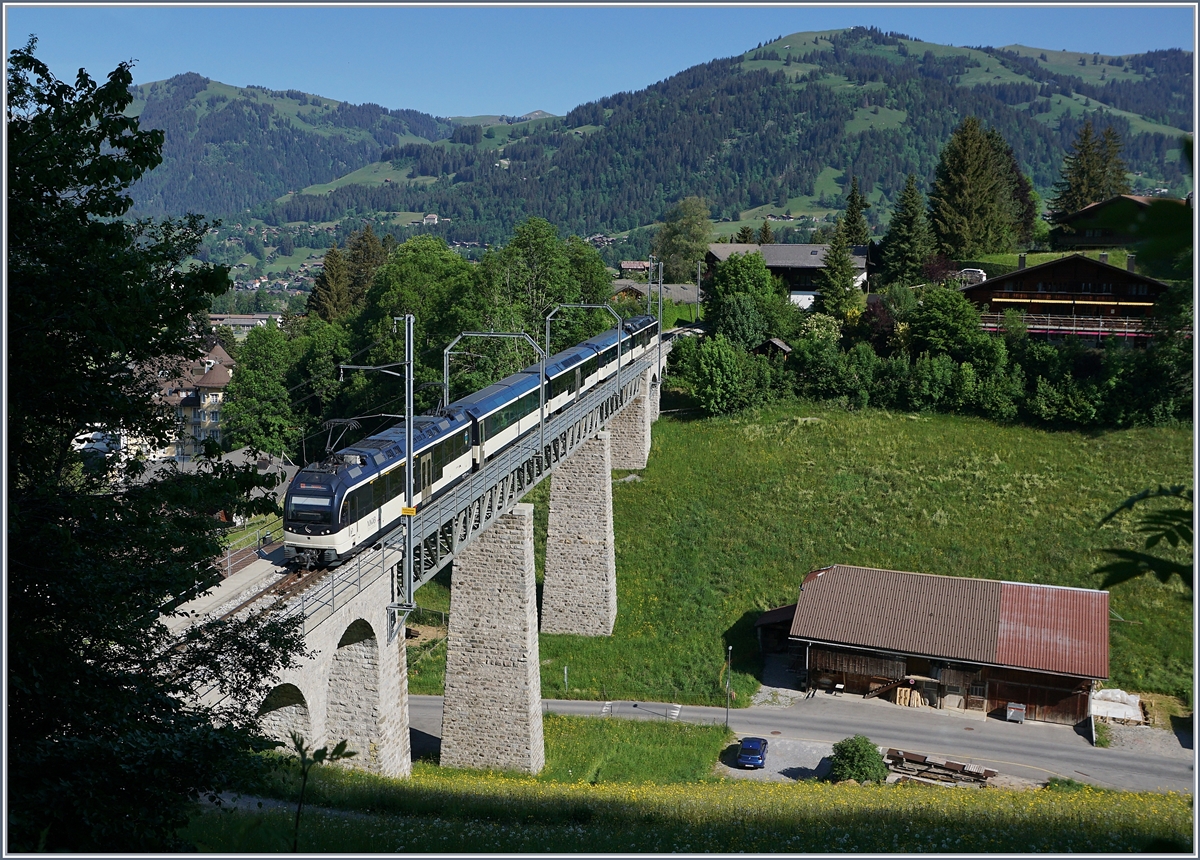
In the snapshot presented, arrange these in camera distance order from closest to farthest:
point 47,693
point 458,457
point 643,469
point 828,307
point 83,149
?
point 47,693
point 83,149
point 458,457
point 643,469
point 828,307

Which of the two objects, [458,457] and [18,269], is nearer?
[18,269]

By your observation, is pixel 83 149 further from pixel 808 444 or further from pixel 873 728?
pixel 808 444

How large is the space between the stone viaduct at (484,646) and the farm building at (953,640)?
804cm

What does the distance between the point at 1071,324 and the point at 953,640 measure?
2450 centimetres

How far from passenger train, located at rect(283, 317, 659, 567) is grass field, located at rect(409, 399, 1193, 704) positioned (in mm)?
9860

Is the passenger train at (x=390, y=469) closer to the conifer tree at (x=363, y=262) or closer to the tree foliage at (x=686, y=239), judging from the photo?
the conifer tree at (x=363, y=262)

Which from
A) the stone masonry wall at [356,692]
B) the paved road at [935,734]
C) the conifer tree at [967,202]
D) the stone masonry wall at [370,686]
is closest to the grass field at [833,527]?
the paved road at [935,734]

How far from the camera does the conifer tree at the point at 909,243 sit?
6288 centimetres

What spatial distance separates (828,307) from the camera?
60.3 meters

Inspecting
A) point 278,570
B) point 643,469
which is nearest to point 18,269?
point 278,570

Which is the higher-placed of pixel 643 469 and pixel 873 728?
pixel 643 469

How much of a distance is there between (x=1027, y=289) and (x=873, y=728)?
98.9ft

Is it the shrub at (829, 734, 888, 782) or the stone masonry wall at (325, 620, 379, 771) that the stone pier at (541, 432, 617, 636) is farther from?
the stone masonry wall at (325, 620, 379, 771)

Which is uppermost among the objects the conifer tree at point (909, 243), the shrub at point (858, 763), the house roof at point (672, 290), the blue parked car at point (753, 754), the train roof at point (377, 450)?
the conifer tree at point (909, 243)
